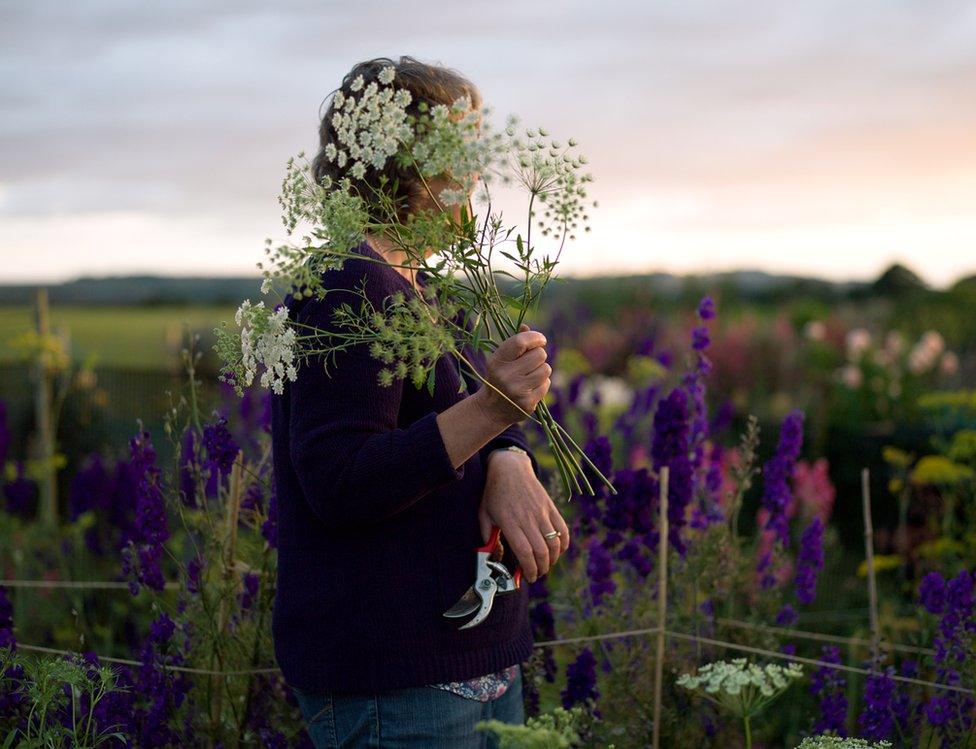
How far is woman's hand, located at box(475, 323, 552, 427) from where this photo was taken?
165cm

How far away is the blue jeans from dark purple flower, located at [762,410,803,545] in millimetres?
1454

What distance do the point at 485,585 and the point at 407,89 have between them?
87cm

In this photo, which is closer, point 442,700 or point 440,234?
point 440,234

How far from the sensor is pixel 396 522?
1835 millimetres

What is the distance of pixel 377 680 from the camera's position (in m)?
1.80

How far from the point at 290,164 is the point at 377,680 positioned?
88 cm

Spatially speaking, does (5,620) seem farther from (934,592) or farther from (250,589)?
(934,592)

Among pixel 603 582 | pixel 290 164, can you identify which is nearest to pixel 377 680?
pixel 290 164

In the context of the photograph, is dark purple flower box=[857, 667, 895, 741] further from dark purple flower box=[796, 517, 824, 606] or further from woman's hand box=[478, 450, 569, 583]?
woman's hand box=[478, 450, 569, 583]

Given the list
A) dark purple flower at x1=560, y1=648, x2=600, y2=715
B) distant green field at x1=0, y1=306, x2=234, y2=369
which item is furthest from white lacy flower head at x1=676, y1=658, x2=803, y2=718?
distant green field at x1=0, y1=306, x2=234, y2=369

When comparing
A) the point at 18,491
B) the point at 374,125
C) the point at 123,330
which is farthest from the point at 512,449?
the point at 123,330

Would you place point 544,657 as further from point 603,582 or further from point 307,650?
point 307,650

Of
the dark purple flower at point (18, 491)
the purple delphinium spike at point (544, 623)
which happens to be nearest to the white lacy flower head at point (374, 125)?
the purple delphinium spike at point (544, 623)

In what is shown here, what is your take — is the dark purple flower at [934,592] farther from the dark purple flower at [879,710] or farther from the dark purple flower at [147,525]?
the dark purple flower at [147,525]
